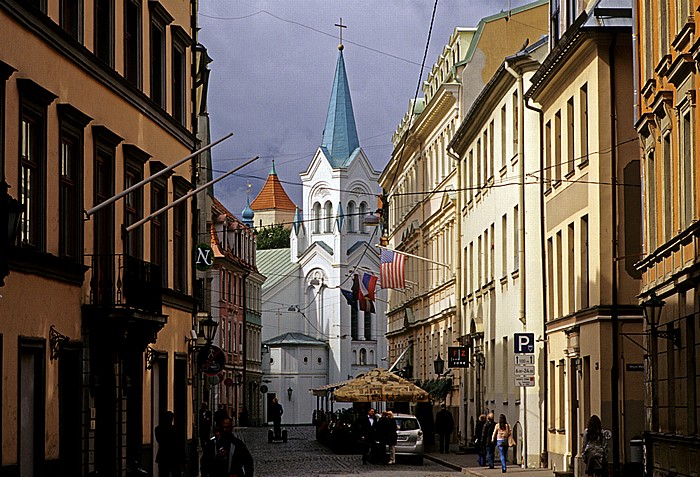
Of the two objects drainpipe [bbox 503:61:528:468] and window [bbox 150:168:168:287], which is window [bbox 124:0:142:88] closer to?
window [bbox 150:168:168:287]

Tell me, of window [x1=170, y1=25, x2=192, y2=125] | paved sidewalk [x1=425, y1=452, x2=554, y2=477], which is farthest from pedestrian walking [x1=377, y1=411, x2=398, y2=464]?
window [x1=170, y1=25, x2=192, y2=125]

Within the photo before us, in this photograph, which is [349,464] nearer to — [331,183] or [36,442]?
[36,442]

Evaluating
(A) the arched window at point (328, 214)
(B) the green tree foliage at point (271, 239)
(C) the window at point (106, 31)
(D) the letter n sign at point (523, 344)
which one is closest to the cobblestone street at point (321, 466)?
(D) the letter n sign at point (523, 344)

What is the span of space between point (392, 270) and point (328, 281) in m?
67.1

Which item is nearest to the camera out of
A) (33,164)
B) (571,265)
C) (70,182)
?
(33,164)

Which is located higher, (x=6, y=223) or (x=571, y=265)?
(x=571, y=265)

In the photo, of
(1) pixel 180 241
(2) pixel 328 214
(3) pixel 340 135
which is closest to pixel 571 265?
(1) pixel 180 241

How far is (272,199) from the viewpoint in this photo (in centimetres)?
17200

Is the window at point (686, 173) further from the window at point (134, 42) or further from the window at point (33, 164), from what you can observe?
the window at point (134, 42)

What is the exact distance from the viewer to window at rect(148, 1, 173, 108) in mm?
27828

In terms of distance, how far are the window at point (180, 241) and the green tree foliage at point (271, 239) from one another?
118 metres

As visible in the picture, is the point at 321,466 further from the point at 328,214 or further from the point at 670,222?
the point at 328,214

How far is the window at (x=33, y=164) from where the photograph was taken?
1891 cm

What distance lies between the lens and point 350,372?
11931 cm
